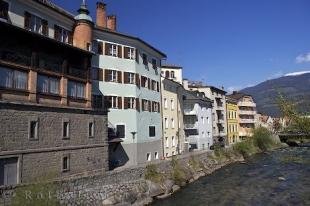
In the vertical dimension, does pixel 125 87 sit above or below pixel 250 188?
above

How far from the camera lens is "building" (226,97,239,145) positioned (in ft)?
347

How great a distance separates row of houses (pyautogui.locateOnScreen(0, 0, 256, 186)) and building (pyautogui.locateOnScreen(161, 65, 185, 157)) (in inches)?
7.7

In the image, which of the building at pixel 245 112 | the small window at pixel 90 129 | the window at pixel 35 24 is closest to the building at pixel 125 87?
the small window at pixel 90 129

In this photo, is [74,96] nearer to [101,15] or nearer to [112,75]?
[112,75]

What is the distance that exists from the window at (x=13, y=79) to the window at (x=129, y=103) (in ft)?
64.6

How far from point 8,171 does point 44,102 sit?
23.0 ft

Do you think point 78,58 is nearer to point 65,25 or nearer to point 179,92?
point 65,25

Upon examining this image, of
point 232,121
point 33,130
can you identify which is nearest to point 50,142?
point 33,130

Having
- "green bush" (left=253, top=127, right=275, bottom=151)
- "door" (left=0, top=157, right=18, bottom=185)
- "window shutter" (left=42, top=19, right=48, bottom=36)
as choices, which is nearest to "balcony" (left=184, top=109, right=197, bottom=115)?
"green bush" (left=253, top=127, right=275, bottom=151)

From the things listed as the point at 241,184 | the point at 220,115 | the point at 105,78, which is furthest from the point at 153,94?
the point at 220,115

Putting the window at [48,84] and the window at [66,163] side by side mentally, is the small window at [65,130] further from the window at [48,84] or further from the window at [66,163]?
the window at [48,84]

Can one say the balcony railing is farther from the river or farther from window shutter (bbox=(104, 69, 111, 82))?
the river

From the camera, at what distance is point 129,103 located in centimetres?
4859

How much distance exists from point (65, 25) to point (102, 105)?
35.1 ft
